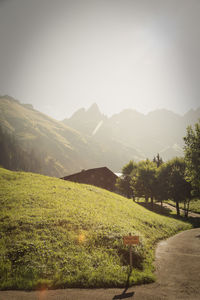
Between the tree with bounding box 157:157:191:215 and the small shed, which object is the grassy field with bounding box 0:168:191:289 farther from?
the small shed

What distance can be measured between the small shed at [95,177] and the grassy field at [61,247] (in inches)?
1485

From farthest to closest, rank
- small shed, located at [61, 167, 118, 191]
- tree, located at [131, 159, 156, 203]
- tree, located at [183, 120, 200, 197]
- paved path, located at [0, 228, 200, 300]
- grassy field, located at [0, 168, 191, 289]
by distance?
small shed, located at [61, 167, 118, 191] → tree, located at [131, 159, 156, 203] → tree, located at [183, 120, 200, 197] → grassy field, located at [0, 168, 191, 289] → paved path, located at [0, 228, 200, 300]

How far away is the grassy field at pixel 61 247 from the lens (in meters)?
10.0

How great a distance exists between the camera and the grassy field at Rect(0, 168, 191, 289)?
10.0 meters

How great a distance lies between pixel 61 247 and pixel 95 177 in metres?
47.3

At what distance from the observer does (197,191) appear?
33031mm

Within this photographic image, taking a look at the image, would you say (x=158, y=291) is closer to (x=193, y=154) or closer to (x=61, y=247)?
(x=61, y=247)

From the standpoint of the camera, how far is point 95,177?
197 feet

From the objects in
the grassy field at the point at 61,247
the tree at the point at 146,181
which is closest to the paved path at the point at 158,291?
the grassy field at the point at 61,247

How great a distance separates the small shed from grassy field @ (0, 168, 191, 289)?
3771 centimetres

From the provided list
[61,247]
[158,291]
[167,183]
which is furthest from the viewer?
[167,183]

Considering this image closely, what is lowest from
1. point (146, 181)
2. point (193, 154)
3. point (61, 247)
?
point (61, 247)

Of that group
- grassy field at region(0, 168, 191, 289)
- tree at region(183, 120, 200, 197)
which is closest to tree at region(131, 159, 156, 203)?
tree at region(183, 120, 200, 197)

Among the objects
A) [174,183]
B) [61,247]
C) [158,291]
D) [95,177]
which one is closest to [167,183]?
[174,183]
